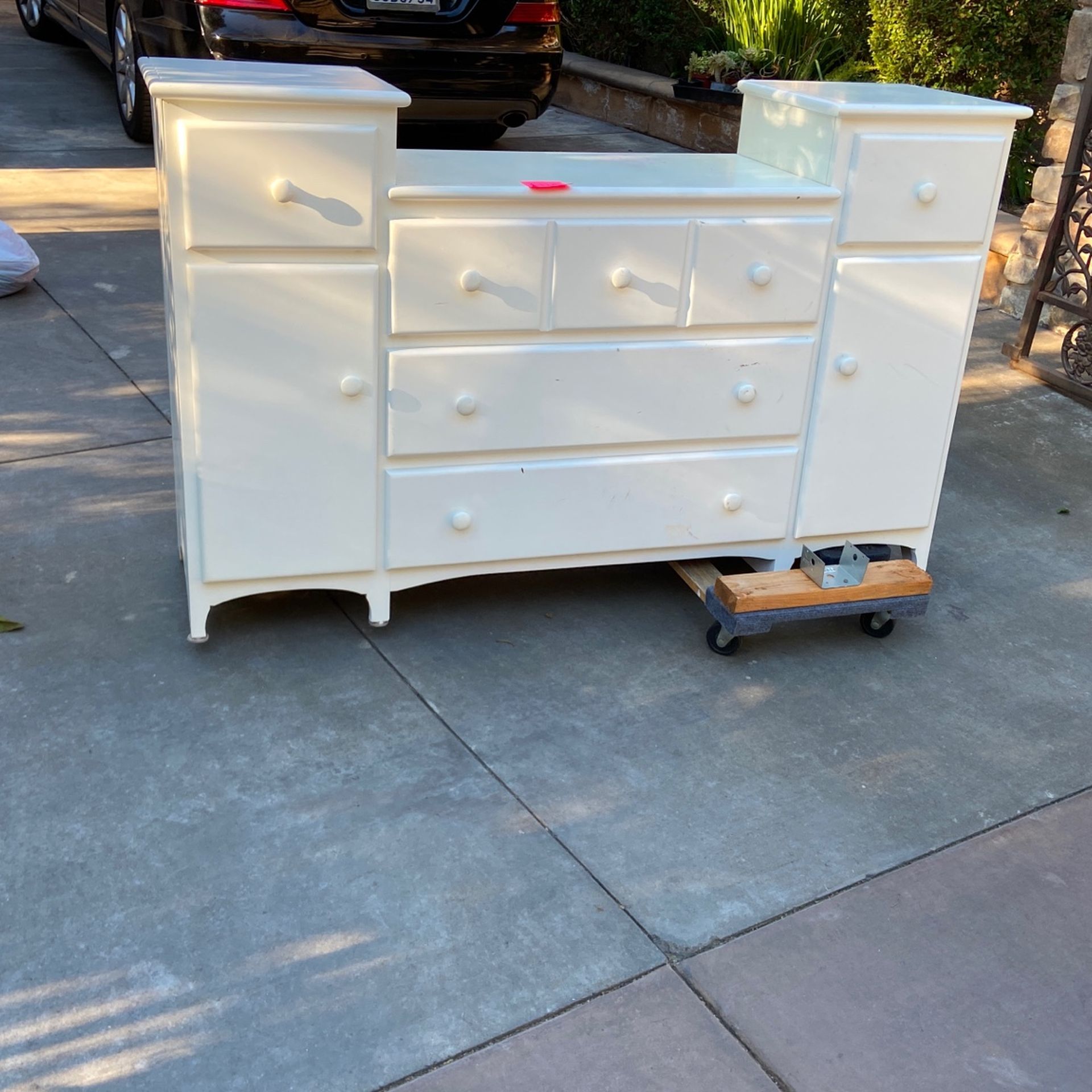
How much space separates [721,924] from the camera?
2354mm

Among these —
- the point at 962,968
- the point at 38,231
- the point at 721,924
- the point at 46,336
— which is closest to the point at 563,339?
the point at 721,924

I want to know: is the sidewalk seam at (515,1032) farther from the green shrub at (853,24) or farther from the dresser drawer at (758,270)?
the green shrub at (853,24)

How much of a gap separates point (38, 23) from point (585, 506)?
8.56 m

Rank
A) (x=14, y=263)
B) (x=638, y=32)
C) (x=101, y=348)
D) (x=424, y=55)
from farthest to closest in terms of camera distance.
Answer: (x=638, y=32) → (x=424, y=55) → (x=14, y=263) → (x=101, y=348)

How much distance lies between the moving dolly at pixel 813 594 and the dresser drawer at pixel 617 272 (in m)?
0.71

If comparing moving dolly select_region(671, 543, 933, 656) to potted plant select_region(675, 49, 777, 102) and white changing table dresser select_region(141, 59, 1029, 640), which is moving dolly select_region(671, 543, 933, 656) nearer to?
white changing table dresser select_region(141, 59, 1029, 640)

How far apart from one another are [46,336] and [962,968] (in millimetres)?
3928

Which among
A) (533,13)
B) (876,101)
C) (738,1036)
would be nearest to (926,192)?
(876,101)

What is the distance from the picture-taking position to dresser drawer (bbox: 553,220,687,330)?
2881mm

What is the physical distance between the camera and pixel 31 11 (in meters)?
9.60

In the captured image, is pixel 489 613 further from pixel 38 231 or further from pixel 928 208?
pixel 38 231

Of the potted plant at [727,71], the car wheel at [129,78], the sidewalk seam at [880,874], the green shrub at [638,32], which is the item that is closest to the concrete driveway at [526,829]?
the sidewalk seam at [880,874]

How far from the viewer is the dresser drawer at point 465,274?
278 centimetres

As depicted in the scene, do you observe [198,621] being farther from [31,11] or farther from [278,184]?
[31,11]
